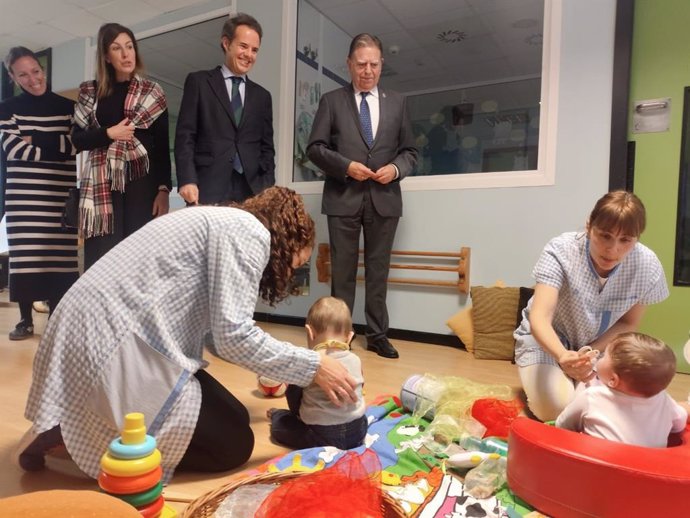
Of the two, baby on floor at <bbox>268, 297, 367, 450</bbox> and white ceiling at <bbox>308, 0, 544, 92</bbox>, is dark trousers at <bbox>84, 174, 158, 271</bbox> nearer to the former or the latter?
baby on floor at <bbox>268, 297, 367, 450</bbox>

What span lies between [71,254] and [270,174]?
118cm

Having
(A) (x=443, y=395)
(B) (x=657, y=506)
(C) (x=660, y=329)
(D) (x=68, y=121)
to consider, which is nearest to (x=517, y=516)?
(B) (x=657, y=506)

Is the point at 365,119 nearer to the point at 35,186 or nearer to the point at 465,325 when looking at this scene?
the point at 465,325

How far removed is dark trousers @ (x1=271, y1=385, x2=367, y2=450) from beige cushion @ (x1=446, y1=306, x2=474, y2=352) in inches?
57.9

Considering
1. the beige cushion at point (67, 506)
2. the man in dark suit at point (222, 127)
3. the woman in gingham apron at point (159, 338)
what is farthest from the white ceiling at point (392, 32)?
the beige cushion at point (67, 506)

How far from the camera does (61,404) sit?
1078mm

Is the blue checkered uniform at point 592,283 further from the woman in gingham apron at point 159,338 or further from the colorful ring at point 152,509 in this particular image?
the colorful ring at point 152,509

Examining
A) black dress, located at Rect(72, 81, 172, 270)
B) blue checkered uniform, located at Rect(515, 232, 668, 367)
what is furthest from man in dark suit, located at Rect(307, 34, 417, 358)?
blue checkered uniform, located at Rect(515, 232, 668, 367)

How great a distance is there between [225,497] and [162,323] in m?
0.38

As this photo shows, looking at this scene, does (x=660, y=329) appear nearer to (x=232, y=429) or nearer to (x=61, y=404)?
(x=232, y=429)

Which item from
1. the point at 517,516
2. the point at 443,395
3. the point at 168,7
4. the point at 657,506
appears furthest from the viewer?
the point at 168,7

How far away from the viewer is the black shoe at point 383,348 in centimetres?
255

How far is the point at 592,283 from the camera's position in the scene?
62.1 inches

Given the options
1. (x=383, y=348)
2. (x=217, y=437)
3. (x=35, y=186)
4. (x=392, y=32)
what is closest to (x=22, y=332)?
(x=35, y=186)
